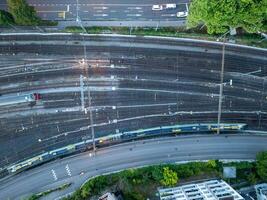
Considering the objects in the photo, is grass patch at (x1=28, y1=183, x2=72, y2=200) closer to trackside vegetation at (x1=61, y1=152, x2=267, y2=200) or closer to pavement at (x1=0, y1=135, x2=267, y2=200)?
pavement at (x1=0, y1=135, x2=267, y2=200)

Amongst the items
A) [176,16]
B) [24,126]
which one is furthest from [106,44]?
[24,126]

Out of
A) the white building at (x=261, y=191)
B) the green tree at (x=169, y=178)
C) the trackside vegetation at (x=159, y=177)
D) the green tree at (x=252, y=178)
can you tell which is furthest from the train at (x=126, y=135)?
the white building at (x=261, y=191)

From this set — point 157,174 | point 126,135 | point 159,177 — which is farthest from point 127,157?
point 159,177

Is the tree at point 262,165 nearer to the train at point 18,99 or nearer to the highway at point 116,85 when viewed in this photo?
the highway at point 116,85

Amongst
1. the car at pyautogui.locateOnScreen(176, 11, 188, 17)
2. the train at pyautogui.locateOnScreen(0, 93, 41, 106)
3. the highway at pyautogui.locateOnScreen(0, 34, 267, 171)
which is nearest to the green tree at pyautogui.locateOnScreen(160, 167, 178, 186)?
the highway at pyautogui.locateOnScreen(0, 34, 267, 171)

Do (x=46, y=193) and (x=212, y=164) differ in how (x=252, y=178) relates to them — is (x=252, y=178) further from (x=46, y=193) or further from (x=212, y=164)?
(x=46, y=193)

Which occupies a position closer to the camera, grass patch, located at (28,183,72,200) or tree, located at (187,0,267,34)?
tree, located at (187,0,267,34)

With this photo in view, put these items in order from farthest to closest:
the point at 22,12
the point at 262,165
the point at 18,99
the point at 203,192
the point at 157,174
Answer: the point at 18,99 → the point at 22,12 → the point at 157,174 → the point at 262,165 → the point at 203,192

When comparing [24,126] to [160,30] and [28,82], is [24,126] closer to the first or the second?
[28,82]
